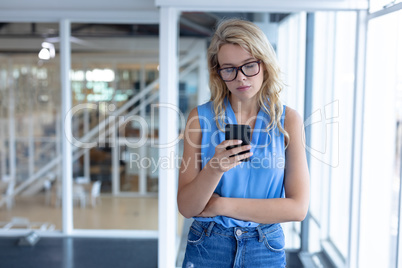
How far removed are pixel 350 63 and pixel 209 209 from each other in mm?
2857

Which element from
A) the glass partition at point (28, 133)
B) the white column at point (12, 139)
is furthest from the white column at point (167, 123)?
the white column at point (12, 139)

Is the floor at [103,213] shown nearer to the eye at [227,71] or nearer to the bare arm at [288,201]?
the bare arm at [288,201]

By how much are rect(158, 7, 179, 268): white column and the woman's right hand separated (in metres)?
2.03

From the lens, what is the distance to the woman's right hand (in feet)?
3.82

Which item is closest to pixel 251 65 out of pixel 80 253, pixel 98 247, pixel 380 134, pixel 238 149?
pixel 238 149

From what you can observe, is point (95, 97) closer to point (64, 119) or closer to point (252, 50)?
point (64, 119)

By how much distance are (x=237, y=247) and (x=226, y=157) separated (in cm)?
29

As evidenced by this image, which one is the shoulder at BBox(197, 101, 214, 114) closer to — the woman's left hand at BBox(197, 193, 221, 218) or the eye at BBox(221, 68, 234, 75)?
the eye at BBox(221, 68, 234, 75)

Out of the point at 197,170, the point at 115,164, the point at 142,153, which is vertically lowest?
the point at 115,164

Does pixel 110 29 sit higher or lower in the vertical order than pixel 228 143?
higher

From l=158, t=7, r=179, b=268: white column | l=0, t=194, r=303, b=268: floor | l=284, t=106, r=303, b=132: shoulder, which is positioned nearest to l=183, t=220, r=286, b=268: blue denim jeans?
l=284, t=106, r=303, b=132: shoulder

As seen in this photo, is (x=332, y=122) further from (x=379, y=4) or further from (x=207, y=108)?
(x=207, y=108)

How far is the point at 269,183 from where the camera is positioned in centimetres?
128

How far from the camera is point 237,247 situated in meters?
1.25
